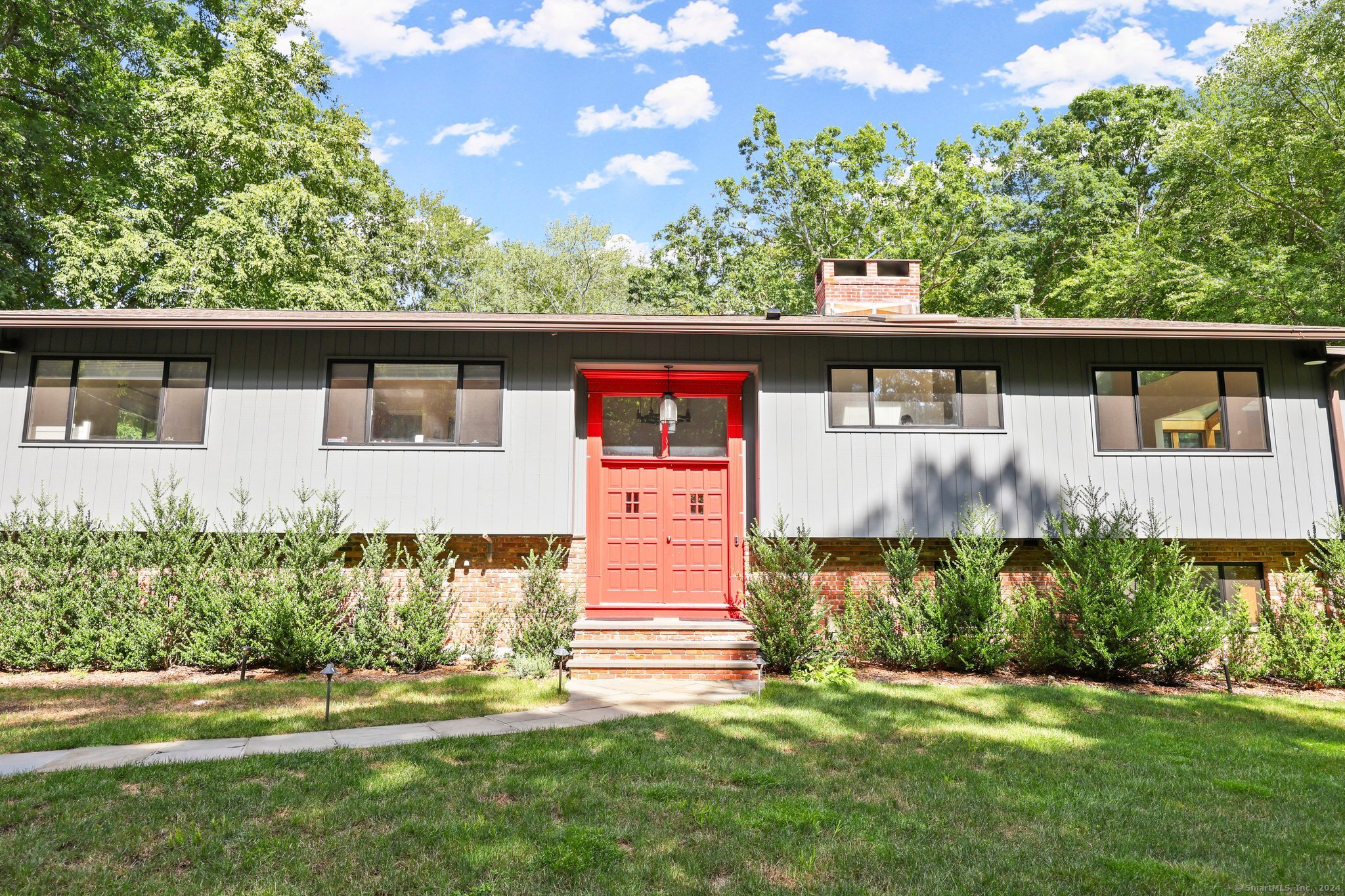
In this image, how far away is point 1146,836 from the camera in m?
3.75

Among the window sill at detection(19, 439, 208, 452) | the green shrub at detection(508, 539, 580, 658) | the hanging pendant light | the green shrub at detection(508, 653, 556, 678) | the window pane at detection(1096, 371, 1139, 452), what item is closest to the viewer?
the green shrub at detection(508, 653, 556, 678)

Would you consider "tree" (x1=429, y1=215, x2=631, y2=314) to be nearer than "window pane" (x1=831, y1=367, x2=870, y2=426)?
No

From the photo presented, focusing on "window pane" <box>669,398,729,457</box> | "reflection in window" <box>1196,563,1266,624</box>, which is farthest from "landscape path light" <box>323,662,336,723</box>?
"reflection in window" <box>1196,563,1266,624</box>

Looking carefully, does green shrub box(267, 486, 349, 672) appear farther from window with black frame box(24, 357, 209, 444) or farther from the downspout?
the downspout

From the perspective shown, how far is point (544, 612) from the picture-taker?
848 cm

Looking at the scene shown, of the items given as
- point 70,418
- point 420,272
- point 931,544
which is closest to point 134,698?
point 70,418

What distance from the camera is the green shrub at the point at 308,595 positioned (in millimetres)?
7938

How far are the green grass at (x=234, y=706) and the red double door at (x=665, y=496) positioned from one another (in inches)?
84.4

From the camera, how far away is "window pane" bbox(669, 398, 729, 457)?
9.64 metres

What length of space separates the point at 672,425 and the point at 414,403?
3.15 metres

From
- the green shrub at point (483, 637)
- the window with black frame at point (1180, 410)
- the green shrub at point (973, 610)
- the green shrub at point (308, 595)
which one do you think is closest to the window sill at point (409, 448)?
the green shrub at point (308, 595)

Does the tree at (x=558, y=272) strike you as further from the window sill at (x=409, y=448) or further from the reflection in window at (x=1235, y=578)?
the reflection in window at (x=1235, y=578)

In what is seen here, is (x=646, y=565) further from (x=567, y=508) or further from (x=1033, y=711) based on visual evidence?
(x=1033, y=711)

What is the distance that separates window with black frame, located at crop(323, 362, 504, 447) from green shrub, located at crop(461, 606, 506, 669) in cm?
202
